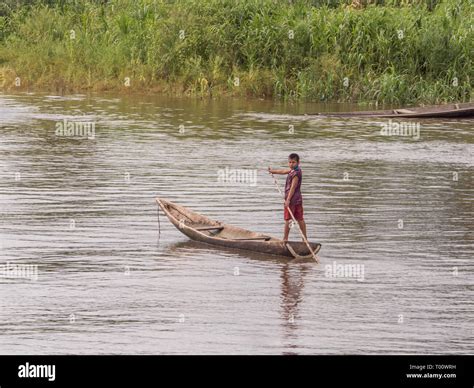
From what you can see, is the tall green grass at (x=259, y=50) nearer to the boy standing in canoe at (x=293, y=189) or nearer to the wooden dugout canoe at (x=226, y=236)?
Answer: the wooden dugout canoe at (x=226, y=236)

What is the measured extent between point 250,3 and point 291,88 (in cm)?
329

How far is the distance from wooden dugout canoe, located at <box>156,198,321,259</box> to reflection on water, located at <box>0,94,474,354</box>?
0.52 feet

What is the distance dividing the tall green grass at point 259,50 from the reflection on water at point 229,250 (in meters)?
5.88

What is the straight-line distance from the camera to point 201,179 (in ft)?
78.8

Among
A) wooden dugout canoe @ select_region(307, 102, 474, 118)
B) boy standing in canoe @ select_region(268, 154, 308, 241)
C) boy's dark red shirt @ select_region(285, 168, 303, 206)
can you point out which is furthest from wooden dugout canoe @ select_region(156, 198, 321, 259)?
wooden dugout canoe @ select_region(307, 102, 474, 118)

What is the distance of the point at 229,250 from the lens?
17.4m

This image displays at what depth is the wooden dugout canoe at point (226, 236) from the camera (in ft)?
54.9

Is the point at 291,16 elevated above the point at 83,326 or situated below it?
above

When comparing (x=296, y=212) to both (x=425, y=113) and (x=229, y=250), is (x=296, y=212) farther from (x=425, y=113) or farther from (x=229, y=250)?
(x=425, y=113)

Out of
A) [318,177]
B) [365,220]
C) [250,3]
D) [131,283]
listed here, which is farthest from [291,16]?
[131,283]

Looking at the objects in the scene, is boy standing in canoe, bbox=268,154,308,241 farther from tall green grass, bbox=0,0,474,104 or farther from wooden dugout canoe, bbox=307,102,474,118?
tall green grass, bbox=0,0,474,104

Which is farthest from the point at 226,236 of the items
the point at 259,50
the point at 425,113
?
the point at 259,50

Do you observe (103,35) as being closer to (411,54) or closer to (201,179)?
(411,54)

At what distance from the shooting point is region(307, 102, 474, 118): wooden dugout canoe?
112ft
